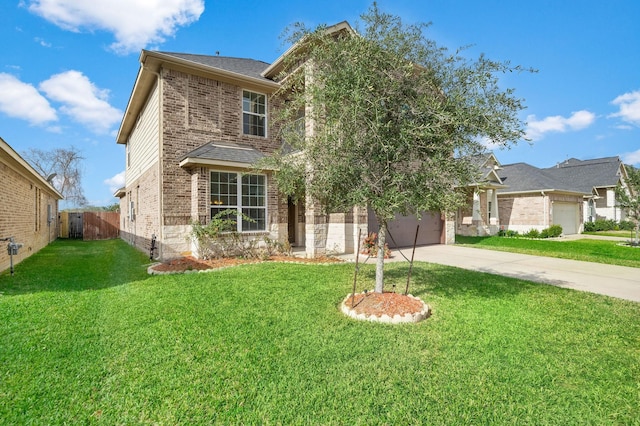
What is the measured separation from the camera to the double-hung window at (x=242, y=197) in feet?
32.5

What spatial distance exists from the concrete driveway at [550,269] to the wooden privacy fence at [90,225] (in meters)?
18.0

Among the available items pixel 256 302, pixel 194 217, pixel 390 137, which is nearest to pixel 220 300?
pixel 256 302

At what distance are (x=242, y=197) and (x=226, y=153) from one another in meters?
1.54

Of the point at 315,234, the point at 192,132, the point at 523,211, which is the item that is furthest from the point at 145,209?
the point at 523,211

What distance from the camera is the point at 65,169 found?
3306 cm

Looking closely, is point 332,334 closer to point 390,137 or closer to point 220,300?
point 220,300

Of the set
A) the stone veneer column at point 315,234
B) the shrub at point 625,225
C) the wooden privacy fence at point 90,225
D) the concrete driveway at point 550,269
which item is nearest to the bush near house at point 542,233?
the concrete driveway at point 550,269

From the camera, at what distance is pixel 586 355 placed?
3.50 meters

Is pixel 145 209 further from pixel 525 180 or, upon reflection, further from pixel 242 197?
pixel 525 180

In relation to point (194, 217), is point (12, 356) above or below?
below

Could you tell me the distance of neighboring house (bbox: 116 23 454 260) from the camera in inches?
381

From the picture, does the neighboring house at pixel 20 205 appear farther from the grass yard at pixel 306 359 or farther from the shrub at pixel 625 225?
the shrub at pixel 625 225

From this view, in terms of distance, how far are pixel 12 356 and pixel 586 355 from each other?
21.5 feet

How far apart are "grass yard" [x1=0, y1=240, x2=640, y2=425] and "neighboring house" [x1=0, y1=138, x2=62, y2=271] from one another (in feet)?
13.0
